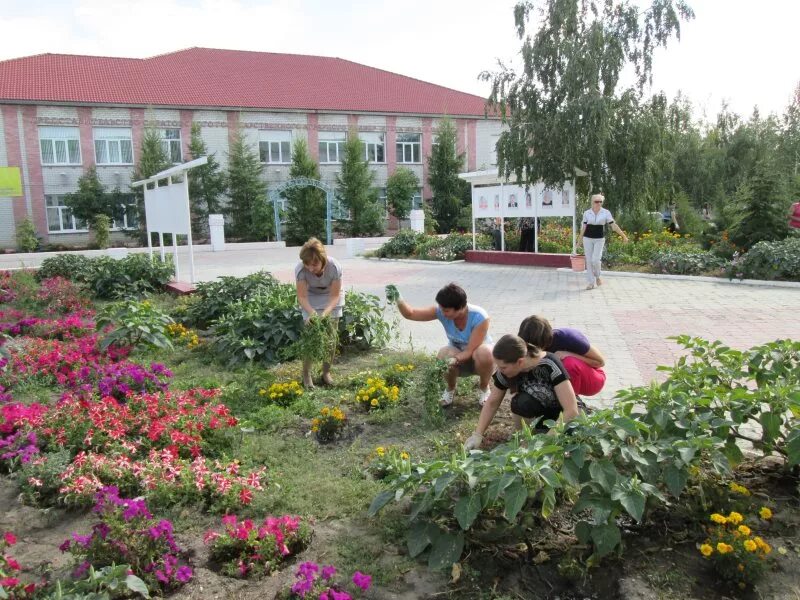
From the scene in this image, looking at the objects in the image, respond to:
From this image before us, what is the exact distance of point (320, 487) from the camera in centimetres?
377

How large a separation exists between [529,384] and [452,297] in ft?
3.31

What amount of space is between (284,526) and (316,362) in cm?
285

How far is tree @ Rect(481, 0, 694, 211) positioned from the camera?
15.7 meters

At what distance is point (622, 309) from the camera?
9914 mm

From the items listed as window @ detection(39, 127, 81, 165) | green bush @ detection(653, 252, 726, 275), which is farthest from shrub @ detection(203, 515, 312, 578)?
window @ detection(39, 127, 81, 165)

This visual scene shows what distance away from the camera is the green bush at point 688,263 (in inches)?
537

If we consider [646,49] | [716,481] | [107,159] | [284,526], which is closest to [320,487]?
[284,526]

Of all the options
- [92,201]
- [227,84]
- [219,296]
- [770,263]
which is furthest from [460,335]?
[227,84]

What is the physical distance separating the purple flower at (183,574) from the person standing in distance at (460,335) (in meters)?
2.46

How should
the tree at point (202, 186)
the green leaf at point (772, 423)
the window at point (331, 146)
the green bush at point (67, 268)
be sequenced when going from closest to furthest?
the green leaf at point (772, 423), the green bush at point (67, 268), the tree at point (202, 186), the window at point (331, 146)

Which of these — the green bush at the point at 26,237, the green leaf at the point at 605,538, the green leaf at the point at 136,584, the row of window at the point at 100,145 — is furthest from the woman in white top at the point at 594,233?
the row of window at the point at 100,145

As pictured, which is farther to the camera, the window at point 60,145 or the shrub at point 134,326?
the window at point 60,145

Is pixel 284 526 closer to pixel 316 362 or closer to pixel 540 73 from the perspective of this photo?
pixel 316 362

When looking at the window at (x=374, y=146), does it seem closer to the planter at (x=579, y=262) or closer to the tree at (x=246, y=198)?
the tree at (x=246, y=198)
